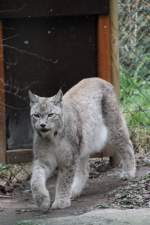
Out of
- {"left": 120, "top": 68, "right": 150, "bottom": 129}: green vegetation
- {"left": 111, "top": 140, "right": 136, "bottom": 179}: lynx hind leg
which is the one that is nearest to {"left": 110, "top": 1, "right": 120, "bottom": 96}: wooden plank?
{"left": 111, "top": 140, "right": 136, "bottom": 179}: lynx hind leg

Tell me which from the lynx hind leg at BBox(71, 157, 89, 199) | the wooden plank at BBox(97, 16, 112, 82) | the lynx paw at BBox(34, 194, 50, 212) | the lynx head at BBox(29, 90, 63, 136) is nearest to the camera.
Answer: the lynx paw at BBox(34, 194, 50, 212)

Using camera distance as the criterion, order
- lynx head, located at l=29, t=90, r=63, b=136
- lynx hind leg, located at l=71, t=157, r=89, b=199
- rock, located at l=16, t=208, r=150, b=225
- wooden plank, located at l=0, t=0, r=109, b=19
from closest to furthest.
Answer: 1. rock, located at l=16, t=208, r=150, b=225
2. lynx head, located at l=29, t=90, r=63, b=136
3. lynx hind leg, located at l=71, t=157, r=89, b=199
4. wooden plank, located at l=0, t=0, r=109, b=19

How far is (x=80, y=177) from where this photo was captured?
24.9ft

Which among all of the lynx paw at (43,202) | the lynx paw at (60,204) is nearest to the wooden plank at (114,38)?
the lynx paw at (60,204)

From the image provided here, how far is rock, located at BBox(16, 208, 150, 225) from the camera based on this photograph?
570 centimetres

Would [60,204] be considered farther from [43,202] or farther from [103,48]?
[103,48]

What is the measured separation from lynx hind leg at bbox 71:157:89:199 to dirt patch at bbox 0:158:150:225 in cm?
7

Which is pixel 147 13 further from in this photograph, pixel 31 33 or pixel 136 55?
pixel 31 33

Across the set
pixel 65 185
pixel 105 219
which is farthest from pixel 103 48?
pixel 105 219

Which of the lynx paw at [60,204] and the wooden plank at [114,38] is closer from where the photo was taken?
the lynx paw at [60,204]

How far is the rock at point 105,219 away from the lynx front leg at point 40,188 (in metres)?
0.45

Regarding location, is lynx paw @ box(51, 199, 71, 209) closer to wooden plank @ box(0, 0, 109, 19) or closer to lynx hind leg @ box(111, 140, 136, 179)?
lynx hind leg @ box(111, 140, 136, 179)

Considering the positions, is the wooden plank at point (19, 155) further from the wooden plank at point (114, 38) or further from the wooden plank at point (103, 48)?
the wooden plank at point (114, 38)

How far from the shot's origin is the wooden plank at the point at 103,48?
26.6ft
